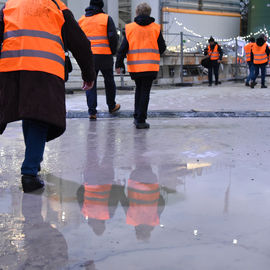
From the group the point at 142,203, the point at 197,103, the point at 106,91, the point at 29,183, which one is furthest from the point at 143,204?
the point at 197,103

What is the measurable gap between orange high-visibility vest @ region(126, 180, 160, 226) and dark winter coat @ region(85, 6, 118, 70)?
3.53m

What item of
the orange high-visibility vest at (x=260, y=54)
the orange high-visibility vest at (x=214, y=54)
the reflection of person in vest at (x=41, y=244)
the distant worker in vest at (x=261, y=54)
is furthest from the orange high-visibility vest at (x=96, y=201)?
the orange high-visibility vest at (x=214, y=54)

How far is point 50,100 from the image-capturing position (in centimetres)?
308

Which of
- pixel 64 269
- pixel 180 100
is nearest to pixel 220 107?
pixel 180 100


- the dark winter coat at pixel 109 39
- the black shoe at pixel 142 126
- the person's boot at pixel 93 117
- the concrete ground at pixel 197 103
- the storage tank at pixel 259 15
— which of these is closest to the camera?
the black shoe at pixel 142 126

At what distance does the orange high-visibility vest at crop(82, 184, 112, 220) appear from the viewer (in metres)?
2.68

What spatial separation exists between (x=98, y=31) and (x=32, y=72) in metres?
3.64

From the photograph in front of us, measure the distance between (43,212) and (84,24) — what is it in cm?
431

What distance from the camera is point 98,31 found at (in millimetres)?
Result: 6574

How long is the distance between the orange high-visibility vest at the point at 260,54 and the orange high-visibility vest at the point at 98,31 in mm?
7001

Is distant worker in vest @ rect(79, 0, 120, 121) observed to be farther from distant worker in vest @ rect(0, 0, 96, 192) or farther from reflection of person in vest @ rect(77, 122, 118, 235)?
distant worker in vest @ rect(0, 0, 96, 192)

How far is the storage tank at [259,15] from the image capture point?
2053 centimetres

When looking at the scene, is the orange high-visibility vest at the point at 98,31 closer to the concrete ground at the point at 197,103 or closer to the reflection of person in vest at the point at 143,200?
the concrete ground at the point at 197,103

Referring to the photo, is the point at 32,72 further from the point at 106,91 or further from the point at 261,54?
the point at 261,54
